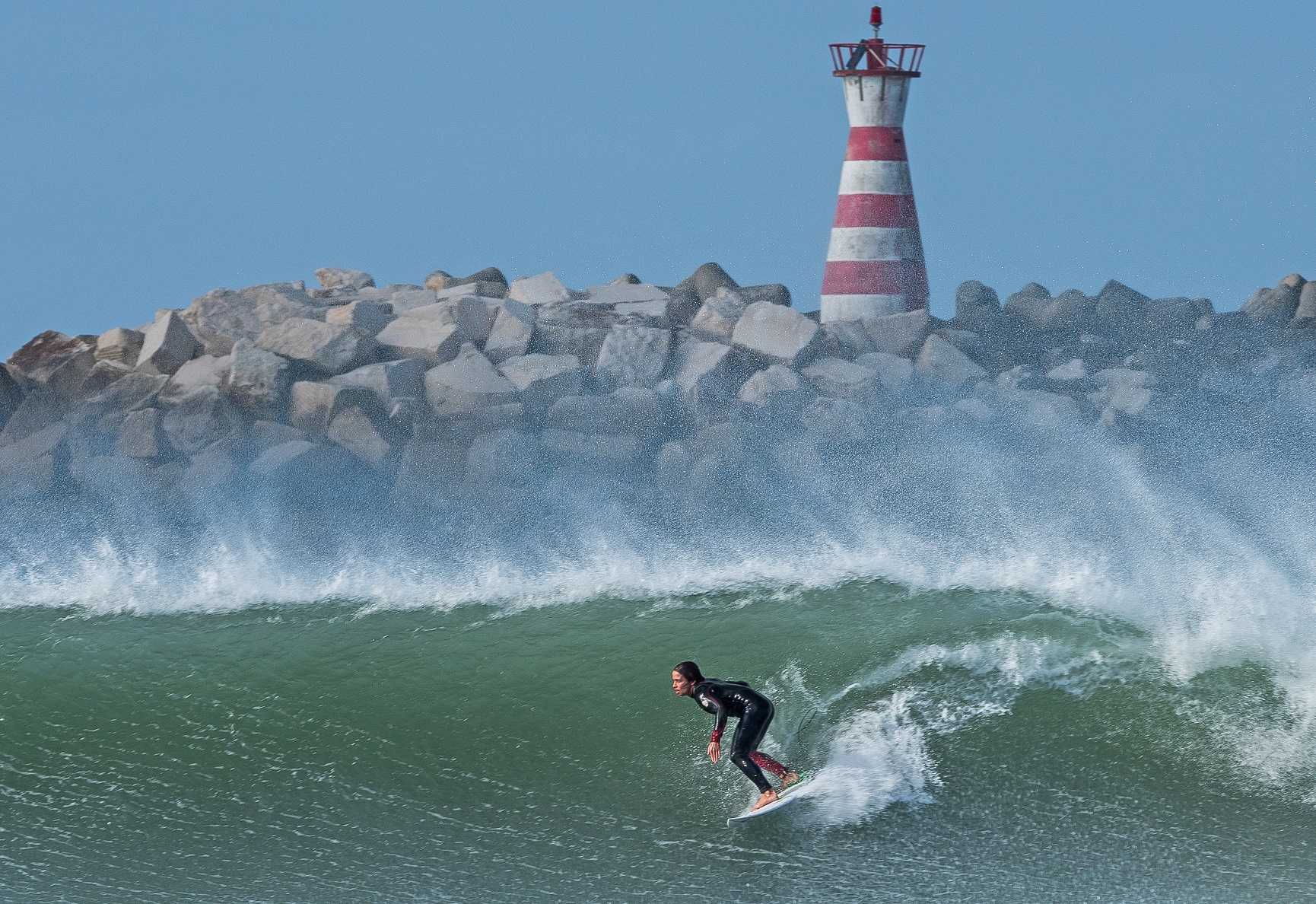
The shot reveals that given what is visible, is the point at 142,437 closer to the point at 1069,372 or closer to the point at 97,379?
the point at 97,379

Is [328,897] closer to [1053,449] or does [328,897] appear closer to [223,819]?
[223,819]

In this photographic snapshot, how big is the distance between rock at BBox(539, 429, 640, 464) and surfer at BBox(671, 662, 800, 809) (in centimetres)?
657

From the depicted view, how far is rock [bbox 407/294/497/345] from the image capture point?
1588 cm

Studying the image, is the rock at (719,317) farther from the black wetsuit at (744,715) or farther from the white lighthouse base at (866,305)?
the black wetsuit at (744,715)

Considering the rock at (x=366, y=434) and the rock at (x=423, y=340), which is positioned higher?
the rock at (x=423, y=340)

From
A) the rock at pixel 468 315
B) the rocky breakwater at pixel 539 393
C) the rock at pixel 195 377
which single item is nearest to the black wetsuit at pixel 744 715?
the rocky breakwater at pixel 539 393

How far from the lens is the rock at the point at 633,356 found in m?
15.5

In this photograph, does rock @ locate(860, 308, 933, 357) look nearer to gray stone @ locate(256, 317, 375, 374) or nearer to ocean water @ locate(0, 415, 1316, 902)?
ocean water @ locate(0, 415, 1316, 902)

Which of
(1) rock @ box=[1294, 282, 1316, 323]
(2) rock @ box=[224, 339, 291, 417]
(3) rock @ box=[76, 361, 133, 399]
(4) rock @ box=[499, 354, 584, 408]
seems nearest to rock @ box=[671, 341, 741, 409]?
(4) rock @ box=[499, 354, 584, 408]

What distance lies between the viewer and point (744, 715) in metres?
8.07

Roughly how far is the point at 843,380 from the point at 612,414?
2.24 m

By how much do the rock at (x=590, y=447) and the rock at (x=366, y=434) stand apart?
1382 millimetres

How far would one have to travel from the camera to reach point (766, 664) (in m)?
9.80

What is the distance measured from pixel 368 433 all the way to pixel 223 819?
6.72 m
